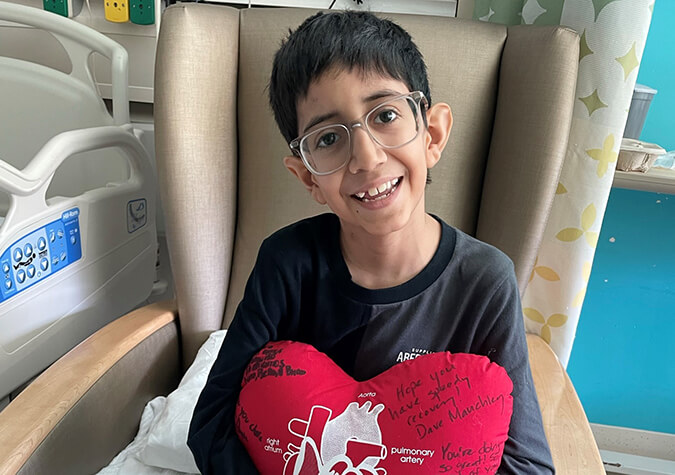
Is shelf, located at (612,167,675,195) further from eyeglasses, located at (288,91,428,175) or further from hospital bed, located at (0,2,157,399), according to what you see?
hospital bed, located at (0,2,157,399)

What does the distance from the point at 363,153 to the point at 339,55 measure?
0.41ft

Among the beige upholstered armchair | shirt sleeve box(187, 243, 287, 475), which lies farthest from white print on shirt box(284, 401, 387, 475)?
the beige upholstered armchair

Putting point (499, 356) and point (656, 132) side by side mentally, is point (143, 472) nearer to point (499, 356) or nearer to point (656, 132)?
point (499, 356)

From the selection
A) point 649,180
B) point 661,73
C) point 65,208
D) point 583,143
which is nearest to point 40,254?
point 65,208

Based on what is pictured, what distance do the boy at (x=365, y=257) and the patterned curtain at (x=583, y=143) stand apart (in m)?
0.37

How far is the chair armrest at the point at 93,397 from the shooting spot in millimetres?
762

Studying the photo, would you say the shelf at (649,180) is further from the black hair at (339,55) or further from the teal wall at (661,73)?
the black hair at (339,55)

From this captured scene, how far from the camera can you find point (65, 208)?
108 cm

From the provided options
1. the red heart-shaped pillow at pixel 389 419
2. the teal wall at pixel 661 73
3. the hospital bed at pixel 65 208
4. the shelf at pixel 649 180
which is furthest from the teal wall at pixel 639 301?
the hospital bed at pixel 65 208

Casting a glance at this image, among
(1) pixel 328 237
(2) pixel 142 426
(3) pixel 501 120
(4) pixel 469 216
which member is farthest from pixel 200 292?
(3) pixel 501 120

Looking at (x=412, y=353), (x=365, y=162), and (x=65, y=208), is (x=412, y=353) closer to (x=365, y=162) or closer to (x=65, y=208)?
(x=365, y=162)

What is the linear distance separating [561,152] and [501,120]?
13 cm

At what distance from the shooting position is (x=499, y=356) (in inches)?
28.4

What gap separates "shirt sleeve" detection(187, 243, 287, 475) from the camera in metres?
0.75
